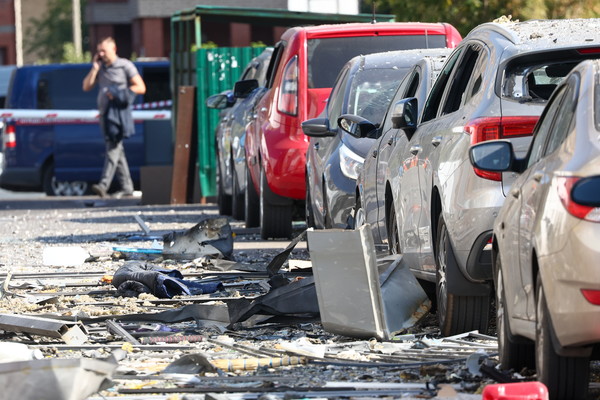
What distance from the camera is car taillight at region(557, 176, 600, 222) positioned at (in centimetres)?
594

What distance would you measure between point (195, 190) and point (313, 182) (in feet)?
37.3

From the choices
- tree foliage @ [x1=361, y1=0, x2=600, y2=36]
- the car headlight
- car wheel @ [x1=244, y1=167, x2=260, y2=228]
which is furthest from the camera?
tree foliage @ [x1=361, y1=0, x2=600, y2=36]

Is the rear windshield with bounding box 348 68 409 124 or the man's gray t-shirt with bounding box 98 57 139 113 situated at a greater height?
the rear windshield with bounding box 348 68 409 124

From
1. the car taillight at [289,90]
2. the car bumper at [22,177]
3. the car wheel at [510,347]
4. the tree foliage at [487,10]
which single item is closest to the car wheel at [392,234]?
the car wheel at [510,347]

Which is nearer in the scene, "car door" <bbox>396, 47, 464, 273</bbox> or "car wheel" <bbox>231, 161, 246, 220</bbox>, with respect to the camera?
"car door" <bbox>396, 47, 464, 273</bbox>

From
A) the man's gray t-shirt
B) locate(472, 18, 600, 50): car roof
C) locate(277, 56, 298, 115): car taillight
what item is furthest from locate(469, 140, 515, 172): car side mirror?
the man's gray t-shirt

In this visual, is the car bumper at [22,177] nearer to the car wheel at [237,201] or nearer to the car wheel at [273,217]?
the car wheel at [237,201]

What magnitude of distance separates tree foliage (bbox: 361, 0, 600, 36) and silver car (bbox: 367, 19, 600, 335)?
13254 millimetres

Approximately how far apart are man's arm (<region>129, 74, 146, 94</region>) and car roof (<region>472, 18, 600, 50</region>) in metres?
16.2

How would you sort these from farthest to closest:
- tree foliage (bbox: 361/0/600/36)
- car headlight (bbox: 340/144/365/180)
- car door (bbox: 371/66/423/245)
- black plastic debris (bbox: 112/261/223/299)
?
tree foliage (bbox: 361/0/600/36) → car headlight (bbox: 340/144/365/180) → black plastic debris (bbox: 112/261/223/299) → car door (bbox: 371/66/423/245)

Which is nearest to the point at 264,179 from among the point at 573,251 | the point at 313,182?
the point at 313,182

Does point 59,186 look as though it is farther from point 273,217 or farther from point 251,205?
point 273,217

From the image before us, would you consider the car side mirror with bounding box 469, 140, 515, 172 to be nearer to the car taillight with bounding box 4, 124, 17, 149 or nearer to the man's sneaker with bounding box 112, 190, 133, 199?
the man's sneaker with bounding box 112, 190, 133, 199

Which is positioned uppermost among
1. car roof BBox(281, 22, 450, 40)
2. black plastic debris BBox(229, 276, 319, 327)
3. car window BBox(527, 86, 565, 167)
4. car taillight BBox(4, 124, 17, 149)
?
car window BBox(527, 86, 565, 167)
